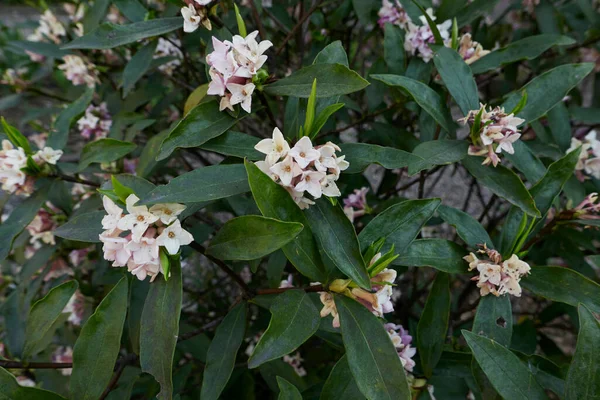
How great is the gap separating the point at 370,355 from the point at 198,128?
0.42 meters

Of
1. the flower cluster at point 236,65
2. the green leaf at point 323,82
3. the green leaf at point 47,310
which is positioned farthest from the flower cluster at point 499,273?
the green leaf at point 47,310

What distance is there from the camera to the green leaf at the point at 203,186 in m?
0.65

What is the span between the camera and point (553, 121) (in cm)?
118

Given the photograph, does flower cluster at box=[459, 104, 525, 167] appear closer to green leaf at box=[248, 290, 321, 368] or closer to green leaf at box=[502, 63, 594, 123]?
green leaf at box=[502, 63, 594, 123]

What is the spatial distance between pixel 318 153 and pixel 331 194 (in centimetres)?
7

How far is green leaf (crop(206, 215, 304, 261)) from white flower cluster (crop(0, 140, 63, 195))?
1.56 ft

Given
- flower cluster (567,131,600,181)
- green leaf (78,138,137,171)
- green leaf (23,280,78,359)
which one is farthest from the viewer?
flower cluster (567,131,600,181)

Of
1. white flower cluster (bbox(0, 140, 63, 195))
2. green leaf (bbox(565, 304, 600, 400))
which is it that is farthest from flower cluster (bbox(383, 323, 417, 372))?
white flower cluster (bbox(0, 140, 63, 195))

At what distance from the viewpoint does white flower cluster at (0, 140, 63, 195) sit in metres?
0.92

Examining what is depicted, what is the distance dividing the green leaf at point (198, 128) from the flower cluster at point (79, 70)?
31.7 inches

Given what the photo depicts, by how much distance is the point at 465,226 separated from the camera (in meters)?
0.86

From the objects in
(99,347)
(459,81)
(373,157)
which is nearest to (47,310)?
(99,347)

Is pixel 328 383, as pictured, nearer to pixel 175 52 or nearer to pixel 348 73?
pixel 348 73

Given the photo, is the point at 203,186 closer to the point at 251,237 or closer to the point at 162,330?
the point at 251,237
